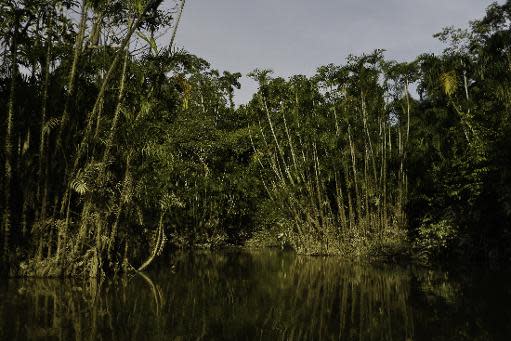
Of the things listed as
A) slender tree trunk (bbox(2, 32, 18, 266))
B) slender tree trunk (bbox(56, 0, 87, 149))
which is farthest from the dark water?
slender tree trunk (bbox(56, 0, 87, 149))

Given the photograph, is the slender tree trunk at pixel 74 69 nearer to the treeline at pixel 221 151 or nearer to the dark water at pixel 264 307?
the treeline at pixel 221 151

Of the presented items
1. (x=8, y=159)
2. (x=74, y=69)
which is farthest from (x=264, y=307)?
(x=74, y=69)

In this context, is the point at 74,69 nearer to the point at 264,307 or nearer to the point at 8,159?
the point at 8,159

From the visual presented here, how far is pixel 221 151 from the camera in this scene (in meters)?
29.2

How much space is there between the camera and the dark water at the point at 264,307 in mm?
A: 7652

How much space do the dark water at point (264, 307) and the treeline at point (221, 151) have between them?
215 cm

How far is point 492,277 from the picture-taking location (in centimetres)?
1448

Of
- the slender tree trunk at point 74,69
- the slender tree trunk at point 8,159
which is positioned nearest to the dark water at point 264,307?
the slender tree trunk at point 8,159

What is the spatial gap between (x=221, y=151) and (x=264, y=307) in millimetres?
19765

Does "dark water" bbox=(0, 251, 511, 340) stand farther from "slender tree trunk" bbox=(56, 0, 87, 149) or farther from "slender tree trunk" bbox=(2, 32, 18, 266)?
"slender tree trunk" bbox=(56, 0, 87, 149)

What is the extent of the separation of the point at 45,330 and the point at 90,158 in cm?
662

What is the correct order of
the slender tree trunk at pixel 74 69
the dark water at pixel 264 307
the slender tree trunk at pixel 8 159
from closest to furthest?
the dark water at pixel 264 307 < the slender tree trunk at pixel 8 159 < the slender tree trunk at pixel 74 69

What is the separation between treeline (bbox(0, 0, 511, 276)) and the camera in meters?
12.8

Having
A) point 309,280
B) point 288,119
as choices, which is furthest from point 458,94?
point 309,280
